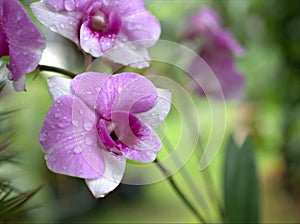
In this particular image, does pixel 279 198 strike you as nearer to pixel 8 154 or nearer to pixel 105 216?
pixel 105 216

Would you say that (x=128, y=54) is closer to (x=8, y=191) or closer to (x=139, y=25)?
(x=139, y=25)

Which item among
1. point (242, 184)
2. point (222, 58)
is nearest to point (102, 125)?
point (242, 184)

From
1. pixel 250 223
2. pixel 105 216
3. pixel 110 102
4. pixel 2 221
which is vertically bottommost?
pixel 105 216

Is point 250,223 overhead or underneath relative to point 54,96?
underneath

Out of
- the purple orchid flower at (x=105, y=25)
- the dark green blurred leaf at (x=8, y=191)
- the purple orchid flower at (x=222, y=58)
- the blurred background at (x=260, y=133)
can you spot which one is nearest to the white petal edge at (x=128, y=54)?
the purple orchid flower at (x=105, y=25)

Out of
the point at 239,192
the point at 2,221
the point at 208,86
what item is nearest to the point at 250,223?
the point at 239,192

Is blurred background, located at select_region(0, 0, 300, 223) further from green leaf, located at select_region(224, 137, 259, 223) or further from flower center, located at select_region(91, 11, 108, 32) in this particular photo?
Result: flower center, located at select_region(91, 11, 108, 32)

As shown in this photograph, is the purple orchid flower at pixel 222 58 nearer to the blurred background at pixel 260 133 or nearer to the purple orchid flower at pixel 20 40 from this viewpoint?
the purple orchid flower at pixel 20 40

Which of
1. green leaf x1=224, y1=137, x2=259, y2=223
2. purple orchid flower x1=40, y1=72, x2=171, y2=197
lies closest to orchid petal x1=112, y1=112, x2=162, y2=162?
purple orchid flower x1=40, y1=72, x2=171, y2=197
